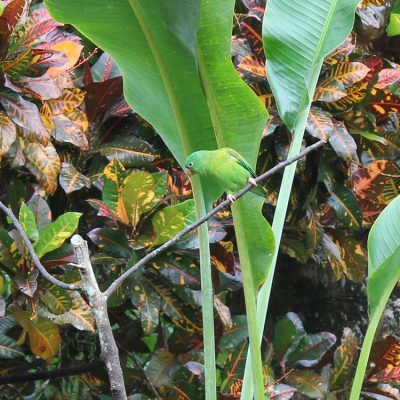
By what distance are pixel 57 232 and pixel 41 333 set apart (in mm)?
343

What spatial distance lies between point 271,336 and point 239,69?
43.8 inches

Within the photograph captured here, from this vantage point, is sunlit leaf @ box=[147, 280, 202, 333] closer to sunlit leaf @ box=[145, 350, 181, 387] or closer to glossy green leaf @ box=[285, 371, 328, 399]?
sunlit leaf @ box=[145, 350, 181, 387]

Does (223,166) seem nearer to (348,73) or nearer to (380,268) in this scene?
(380,268)

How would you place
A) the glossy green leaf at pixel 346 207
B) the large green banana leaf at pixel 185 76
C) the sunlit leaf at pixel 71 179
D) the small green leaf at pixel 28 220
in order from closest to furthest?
the large green banana leaf at pixel 185 76
the small green leaf at pixel 28 220
the sunlit leaf at pixel 71 179
the glossy green leaf at pixel 346 207

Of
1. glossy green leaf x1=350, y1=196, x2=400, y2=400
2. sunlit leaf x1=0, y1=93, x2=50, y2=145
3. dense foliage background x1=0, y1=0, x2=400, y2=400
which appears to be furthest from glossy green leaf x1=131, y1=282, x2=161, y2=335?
glossy green leaf x1=350, y1=196, x2=400, y2=400

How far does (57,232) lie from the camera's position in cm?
165

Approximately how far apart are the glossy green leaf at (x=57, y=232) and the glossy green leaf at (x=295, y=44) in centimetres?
56

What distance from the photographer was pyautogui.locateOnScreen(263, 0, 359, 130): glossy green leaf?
1.54 metres

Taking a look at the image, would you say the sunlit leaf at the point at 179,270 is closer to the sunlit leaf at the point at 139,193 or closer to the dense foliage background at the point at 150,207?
the dense foliage background at the point at 150,207

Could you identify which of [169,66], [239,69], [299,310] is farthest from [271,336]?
[169,66]

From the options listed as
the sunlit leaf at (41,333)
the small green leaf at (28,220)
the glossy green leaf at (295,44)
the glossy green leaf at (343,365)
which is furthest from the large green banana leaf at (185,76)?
the glossy green leaf at (343,365)

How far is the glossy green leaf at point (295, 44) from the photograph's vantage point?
154 centimetres

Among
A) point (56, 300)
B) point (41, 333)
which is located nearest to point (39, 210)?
point (56, 300)

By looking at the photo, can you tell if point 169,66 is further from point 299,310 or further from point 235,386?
point 299,310
